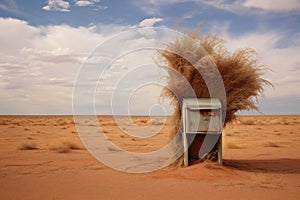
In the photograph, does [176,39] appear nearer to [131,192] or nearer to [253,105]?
[253,105]

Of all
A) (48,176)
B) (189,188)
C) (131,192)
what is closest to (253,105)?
(189,188)

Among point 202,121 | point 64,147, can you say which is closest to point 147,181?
point 202,121

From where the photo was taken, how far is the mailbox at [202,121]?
1004 centimetres

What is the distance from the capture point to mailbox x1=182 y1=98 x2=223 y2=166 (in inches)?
395

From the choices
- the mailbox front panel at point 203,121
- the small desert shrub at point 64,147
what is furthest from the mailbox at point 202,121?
the small desert shrub at point 64,147

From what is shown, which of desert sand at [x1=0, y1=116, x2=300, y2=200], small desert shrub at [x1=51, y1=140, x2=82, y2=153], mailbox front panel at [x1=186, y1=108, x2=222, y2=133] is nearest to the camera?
desert sand at [x1=0, y1=116, x2=300, y2=200]

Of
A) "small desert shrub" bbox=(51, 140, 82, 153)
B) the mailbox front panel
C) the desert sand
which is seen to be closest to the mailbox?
the mailbox front panel

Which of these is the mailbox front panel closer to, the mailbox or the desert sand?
the mailbox

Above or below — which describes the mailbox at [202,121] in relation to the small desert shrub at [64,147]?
above

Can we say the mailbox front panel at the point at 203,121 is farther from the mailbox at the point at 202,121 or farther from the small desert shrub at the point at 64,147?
the small desert shrub at the point at 64,147

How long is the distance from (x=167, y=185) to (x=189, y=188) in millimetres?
633

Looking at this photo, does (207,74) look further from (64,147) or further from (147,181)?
(64,147)

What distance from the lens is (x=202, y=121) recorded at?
33.1 ft

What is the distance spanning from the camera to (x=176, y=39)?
10977 millimetres
